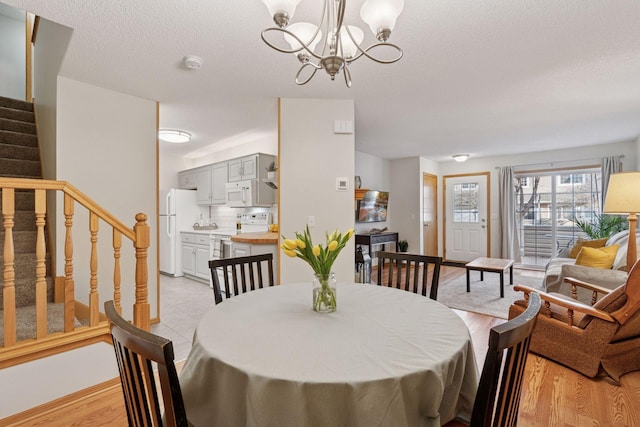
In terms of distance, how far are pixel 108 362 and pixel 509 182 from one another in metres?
6.97

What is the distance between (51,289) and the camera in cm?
287

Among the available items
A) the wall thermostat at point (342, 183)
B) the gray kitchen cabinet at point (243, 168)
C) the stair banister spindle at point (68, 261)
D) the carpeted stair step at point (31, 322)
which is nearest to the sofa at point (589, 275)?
the wall thermostat at point (342, 183)

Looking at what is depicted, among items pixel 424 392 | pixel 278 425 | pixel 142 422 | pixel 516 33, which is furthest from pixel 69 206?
pixel 516 33

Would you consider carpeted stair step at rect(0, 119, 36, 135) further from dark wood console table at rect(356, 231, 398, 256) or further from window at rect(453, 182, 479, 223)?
window at rect(453, 182, 479, 223)

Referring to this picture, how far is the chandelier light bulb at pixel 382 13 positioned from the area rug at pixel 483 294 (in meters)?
3.38

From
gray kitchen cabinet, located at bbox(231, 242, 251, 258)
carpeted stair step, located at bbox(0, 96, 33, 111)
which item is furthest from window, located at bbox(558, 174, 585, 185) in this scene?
carpeted stair step, located at bbox(0, 96, 33, 111)

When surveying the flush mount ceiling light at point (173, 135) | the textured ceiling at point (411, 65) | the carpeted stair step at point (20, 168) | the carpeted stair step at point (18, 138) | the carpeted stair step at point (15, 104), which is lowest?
the carpeted stair step at point (20, 168)

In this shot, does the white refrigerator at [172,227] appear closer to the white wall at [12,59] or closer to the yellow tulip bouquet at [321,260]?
the white wall at [12,59]

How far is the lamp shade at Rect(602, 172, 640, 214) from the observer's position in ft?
8.77

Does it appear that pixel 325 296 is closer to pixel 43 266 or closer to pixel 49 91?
pixel 43 266

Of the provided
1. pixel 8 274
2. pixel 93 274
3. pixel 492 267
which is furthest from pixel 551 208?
pixel 8 274

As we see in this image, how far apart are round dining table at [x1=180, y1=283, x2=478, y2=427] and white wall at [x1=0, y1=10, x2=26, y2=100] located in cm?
532

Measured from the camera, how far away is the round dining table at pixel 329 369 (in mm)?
871

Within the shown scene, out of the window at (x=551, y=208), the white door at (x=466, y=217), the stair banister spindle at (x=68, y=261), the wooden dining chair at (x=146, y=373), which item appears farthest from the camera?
the white door at (x=466, y=217)
